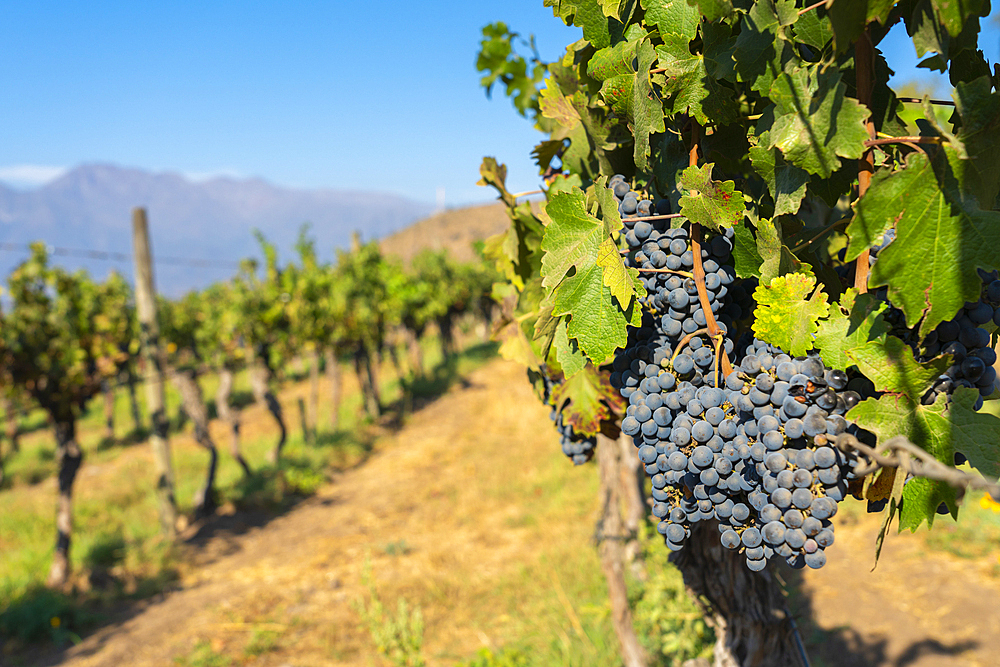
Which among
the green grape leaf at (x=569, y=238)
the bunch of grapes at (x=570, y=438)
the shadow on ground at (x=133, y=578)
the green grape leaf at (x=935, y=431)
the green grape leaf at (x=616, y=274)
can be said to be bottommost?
the shadow on ground at (x=133, y=578)

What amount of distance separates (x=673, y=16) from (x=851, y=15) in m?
0.30

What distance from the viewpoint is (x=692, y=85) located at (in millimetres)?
1022

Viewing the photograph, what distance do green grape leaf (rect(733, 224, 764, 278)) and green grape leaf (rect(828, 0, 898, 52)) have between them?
0.36 metres

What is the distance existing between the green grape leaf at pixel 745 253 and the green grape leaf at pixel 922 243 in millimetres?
257

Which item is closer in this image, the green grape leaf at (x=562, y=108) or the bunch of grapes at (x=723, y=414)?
the bunch of grapes at (x=723, y=414)

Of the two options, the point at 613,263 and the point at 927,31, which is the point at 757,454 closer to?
the point at 613,263

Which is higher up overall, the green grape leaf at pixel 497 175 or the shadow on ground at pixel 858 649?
the green grape leaf at pixel 497 175

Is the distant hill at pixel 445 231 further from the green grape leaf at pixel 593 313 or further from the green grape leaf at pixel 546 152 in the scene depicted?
the green grape leaf at pixel 593 313

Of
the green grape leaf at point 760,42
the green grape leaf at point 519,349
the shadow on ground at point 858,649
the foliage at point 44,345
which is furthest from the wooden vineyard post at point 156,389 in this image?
the green grape leaf at point 760,42

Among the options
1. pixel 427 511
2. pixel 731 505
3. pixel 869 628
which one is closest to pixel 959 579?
pixel 869 628

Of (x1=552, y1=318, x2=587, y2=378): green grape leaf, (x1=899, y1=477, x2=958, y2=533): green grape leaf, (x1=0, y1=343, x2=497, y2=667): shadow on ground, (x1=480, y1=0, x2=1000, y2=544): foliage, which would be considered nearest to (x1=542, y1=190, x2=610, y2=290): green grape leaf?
(x1=480, y1=0, x2=1000, y2=544): foliage

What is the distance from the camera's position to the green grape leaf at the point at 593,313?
40.7 inches

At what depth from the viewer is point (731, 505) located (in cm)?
105

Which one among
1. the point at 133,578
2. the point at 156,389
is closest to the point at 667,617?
the point at 133,578
